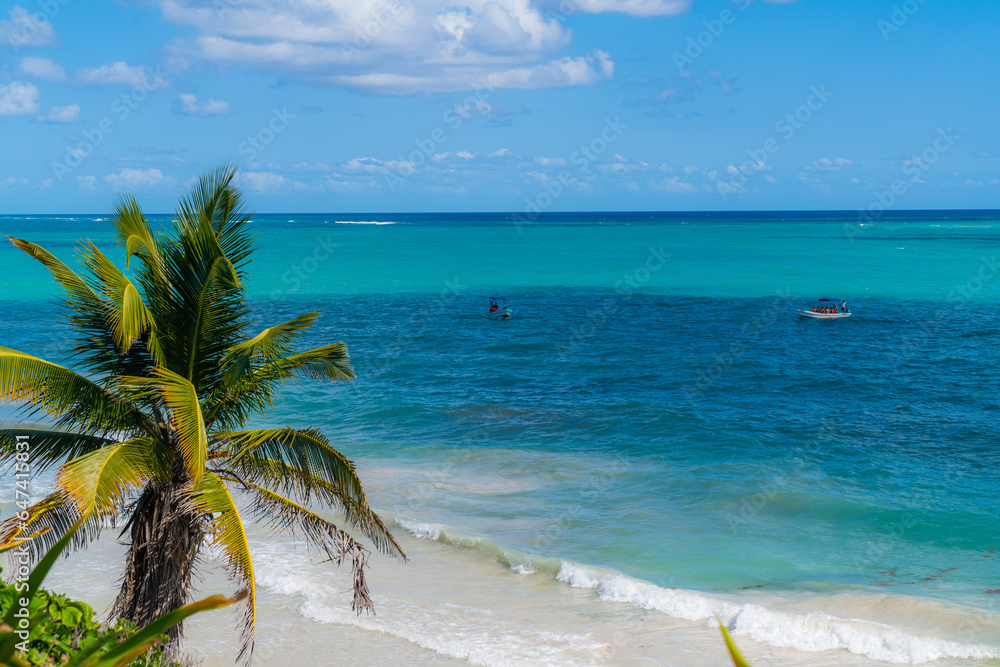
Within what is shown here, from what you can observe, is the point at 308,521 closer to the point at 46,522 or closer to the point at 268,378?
the point at 268,378

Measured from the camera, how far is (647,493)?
773 inches

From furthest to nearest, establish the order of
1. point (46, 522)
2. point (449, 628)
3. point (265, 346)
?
1. point (449, 628)
2. point (265, 346)
3. point (46, 522)

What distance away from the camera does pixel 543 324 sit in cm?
4503

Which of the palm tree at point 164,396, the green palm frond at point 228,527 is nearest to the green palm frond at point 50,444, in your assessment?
the palm tree at point 164,396

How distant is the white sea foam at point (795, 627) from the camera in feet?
40.5

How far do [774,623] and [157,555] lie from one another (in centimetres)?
969

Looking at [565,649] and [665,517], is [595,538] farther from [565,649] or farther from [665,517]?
[565,649]

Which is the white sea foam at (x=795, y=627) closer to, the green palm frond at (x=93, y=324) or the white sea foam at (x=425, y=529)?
the white sea foam at (x=425, y=529)

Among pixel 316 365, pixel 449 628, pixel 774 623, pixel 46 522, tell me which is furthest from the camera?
pixel 774 623

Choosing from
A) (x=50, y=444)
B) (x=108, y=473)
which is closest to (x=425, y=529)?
(x=50, y=444)

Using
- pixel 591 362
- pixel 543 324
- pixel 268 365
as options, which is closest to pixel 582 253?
pixel 543 324

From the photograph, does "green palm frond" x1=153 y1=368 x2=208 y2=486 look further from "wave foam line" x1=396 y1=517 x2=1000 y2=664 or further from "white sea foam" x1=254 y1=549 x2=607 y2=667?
"wave foam line" x1=396 y1=517 x2=1000 y2=664

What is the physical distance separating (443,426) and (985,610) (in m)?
15.7

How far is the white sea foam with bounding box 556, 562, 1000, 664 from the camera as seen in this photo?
12.3 m
